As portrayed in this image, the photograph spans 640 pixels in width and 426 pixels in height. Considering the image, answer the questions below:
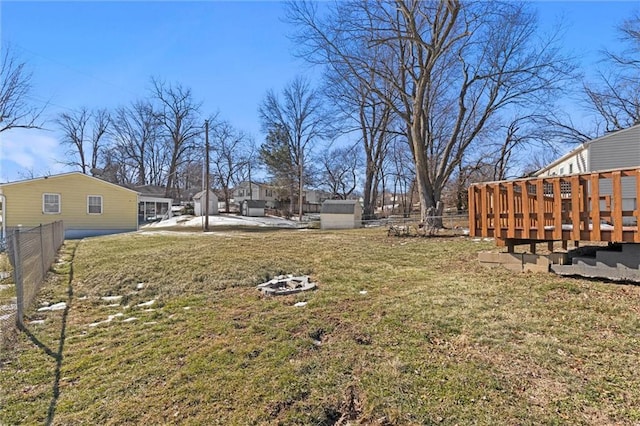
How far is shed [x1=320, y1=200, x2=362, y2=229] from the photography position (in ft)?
74.1

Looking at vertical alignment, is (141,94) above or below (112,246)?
above

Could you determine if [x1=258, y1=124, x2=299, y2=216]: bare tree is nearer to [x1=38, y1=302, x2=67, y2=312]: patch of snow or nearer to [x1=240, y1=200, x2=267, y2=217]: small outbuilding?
[x1=240, y1=200, x2=267, y2=217]: small outbuilding

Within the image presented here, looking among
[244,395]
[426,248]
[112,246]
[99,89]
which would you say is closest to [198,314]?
[244,395]

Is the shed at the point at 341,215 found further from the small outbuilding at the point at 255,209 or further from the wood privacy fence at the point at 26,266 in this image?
the wood privacy fence at the point at 26,266

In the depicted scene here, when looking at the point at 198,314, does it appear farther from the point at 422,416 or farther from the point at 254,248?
the point at 254,248

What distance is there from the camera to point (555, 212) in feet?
15.5

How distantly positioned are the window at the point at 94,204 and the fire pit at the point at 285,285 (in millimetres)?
18110

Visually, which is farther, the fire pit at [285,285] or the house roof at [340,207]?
the house roof at [340,207]

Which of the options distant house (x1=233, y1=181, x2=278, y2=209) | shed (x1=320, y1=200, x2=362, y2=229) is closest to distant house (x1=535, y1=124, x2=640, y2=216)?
shed (x1=320, y1=200, x2=362, y2=229)

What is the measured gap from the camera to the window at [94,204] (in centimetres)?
1927

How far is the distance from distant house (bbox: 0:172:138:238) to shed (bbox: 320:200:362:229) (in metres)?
12.1

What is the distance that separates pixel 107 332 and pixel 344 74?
13.9 m

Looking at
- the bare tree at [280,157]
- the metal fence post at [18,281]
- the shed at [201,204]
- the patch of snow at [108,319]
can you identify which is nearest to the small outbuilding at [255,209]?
the bare tree at [280,157]

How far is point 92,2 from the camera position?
7969 mm
